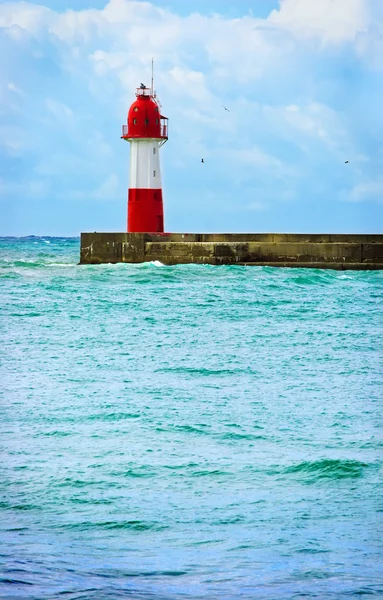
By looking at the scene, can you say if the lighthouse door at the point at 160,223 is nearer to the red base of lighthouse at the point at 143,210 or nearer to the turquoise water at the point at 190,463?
the red base of lighthouse at the point at 143,210

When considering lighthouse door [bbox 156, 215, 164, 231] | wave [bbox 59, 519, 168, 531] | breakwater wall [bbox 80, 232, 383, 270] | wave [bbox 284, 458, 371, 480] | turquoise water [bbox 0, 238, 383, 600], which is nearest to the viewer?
turquoise water [bbox 0, 238, 383, 600]

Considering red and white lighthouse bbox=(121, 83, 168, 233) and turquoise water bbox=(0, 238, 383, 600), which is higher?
red and white lighthouse bbox=(121, 83, 168, 233)

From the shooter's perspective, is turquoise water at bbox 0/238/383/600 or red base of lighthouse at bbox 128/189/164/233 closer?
turquoise water at bbox 0/238/383/600

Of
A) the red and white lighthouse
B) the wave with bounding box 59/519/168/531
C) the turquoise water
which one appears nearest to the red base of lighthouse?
the red and white lighthouse

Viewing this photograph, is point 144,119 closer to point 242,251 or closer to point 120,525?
point 242,251

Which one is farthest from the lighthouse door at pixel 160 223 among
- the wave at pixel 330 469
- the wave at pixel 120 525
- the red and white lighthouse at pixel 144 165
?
the wave at pixel 120 525

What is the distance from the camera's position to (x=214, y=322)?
13.9m

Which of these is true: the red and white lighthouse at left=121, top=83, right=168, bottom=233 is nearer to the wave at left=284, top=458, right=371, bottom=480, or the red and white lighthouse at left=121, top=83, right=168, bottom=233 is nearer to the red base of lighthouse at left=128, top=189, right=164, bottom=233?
the red base of lighthouse at left=128, top=189, right=164, bottom=233

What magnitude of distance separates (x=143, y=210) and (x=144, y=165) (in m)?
1.29

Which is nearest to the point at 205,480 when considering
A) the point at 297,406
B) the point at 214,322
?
the point at 297,406

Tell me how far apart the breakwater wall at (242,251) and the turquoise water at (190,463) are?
10.8 meters

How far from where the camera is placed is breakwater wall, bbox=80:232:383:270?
23625 millimetres

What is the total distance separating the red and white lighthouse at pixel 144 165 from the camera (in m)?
25.0

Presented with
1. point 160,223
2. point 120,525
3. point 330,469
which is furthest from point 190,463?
point 160,223
